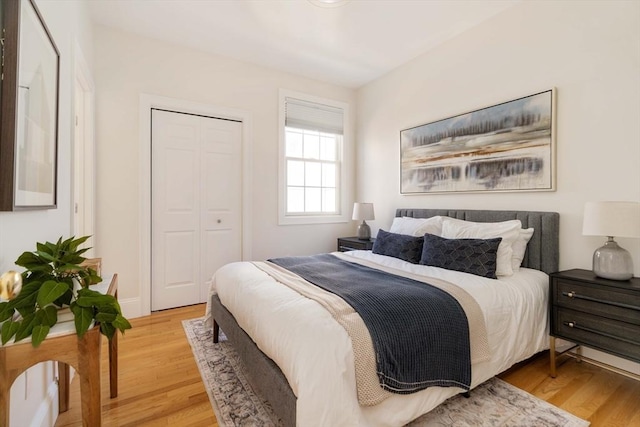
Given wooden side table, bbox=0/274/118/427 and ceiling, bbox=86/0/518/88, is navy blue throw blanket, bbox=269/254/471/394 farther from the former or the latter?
ceiling, bbox=86/0/518/88

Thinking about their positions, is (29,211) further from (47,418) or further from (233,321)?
(233,321)

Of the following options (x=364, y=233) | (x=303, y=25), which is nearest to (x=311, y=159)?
(x=364, y=233)

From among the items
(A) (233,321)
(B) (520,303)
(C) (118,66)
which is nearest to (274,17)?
(C) (118,66)

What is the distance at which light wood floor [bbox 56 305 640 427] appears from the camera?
166cm

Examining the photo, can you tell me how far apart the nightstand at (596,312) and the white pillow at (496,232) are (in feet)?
0.98

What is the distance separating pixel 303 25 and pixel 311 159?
1713 millimetres

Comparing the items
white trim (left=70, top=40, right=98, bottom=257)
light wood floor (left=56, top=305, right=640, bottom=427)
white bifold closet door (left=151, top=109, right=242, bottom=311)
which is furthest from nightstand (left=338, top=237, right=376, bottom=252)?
white trim (left=70, top=40, right=98, bottom=257)

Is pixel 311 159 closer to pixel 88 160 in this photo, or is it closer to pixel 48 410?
pixel 88 160

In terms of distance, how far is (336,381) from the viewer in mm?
1192

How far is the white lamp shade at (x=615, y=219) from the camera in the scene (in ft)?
5.98

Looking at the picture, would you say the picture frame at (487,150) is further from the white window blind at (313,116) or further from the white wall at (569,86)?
the white window blind at (313,116)

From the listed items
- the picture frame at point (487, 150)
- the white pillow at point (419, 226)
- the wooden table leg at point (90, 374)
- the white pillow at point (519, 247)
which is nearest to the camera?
the wooden table leg at point (90, 374)

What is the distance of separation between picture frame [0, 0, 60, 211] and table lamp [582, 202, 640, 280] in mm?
3013

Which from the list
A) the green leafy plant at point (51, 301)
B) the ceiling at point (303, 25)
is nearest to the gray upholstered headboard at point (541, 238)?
the ceiling at point (303, 25)
